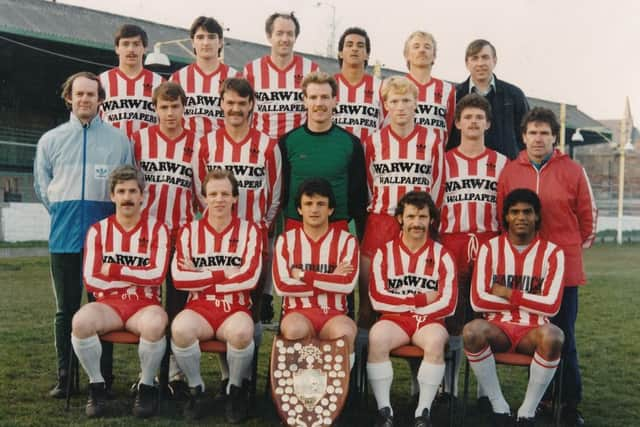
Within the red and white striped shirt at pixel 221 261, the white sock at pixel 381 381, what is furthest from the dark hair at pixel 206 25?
the white sock at pixel 381 381

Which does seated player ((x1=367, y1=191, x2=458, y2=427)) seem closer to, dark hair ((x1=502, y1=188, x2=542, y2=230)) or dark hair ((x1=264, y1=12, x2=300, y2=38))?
dark hair ((x1=502, y1=188, x2=542, y2=230))

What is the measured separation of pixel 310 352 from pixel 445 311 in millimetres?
790

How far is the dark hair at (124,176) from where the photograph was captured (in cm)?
428

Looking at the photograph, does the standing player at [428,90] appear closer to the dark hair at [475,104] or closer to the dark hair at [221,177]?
the dark hair at [475,104]

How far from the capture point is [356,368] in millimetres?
4332

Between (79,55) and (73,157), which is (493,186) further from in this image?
(79,55)

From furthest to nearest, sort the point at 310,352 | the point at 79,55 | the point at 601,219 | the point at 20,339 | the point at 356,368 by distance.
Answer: the point at 601,219
the point at 79,55
the point at 20,339
the point at 356,368
the point at 310,352

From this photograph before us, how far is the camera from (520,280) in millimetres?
4160

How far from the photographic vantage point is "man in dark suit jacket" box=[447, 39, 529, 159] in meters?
4.98

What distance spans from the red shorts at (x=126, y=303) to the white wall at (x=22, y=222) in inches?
514

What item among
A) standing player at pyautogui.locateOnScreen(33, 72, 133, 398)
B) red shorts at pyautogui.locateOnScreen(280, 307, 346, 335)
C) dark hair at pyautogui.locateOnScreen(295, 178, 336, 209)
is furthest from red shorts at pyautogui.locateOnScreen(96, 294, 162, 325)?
dark hair at pyautogui.locateOnScreen(295, 178, 336, 209)

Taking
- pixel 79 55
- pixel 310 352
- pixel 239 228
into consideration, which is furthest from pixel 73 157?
pixel 79 55

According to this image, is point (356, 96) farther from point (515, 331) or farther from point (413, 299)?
point (515, 331)

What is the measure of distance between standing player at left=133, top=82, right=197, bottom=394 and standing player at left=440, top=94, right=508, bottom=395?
1.66 m
